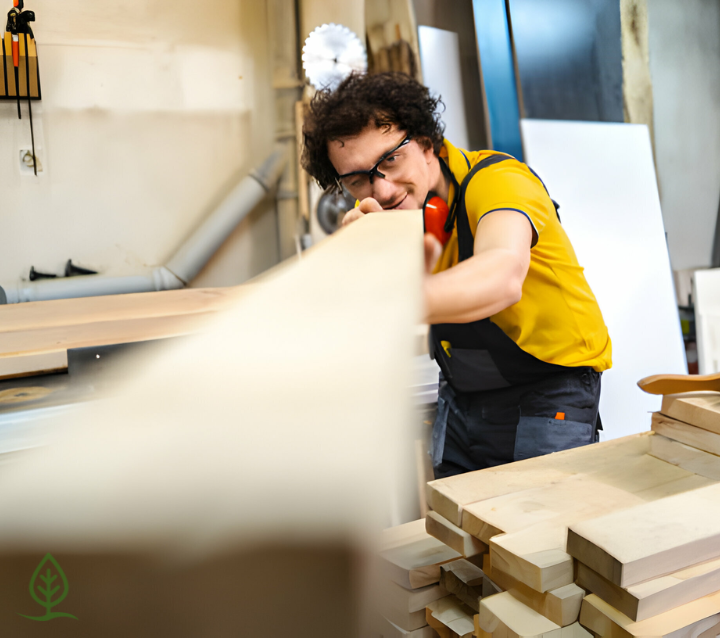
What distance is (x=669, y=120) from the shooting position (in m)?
3.22

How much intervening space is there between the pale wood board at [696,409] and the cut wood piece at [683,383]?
12 millimetres

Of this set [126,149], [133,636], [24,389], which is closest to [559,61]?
[126,149]

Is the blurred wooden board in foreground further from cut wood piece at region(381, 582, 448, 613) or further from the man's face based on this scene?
the man's face

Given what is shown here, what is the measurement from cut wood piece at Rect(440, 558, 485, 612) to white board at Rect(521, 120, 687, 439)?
6.30 ft

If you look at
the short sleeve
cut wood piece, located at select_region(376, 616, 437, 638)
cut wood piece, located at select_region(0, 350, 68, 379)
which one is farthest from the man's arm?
cut wood piece, located at select_region(0, 350, 68, 379)

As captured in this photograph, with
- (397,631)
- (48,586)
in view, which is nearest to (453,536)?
(397,631)

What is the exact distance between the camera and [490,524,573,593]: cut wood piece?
0.57 metres

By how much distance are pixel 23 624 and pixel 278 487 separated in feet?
0.63

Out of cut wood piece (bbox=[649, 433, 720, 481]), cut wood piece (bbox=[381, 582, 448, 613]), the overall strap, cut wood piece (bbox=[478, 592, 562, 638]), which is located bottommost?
cut wood piece (bbox=[381, 582, 448, 613])

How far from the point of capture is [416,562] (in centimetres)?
74

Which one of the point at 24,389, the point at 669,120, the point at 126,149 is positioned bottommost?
the point at 24,389

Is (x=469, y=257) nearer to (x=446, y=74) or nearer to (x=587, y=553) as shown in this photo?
(x=587, y=553)

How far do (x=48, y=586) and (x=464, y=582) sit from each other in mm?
522

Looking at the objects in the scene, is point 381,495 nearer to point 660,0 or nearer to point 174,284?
point 174,284
